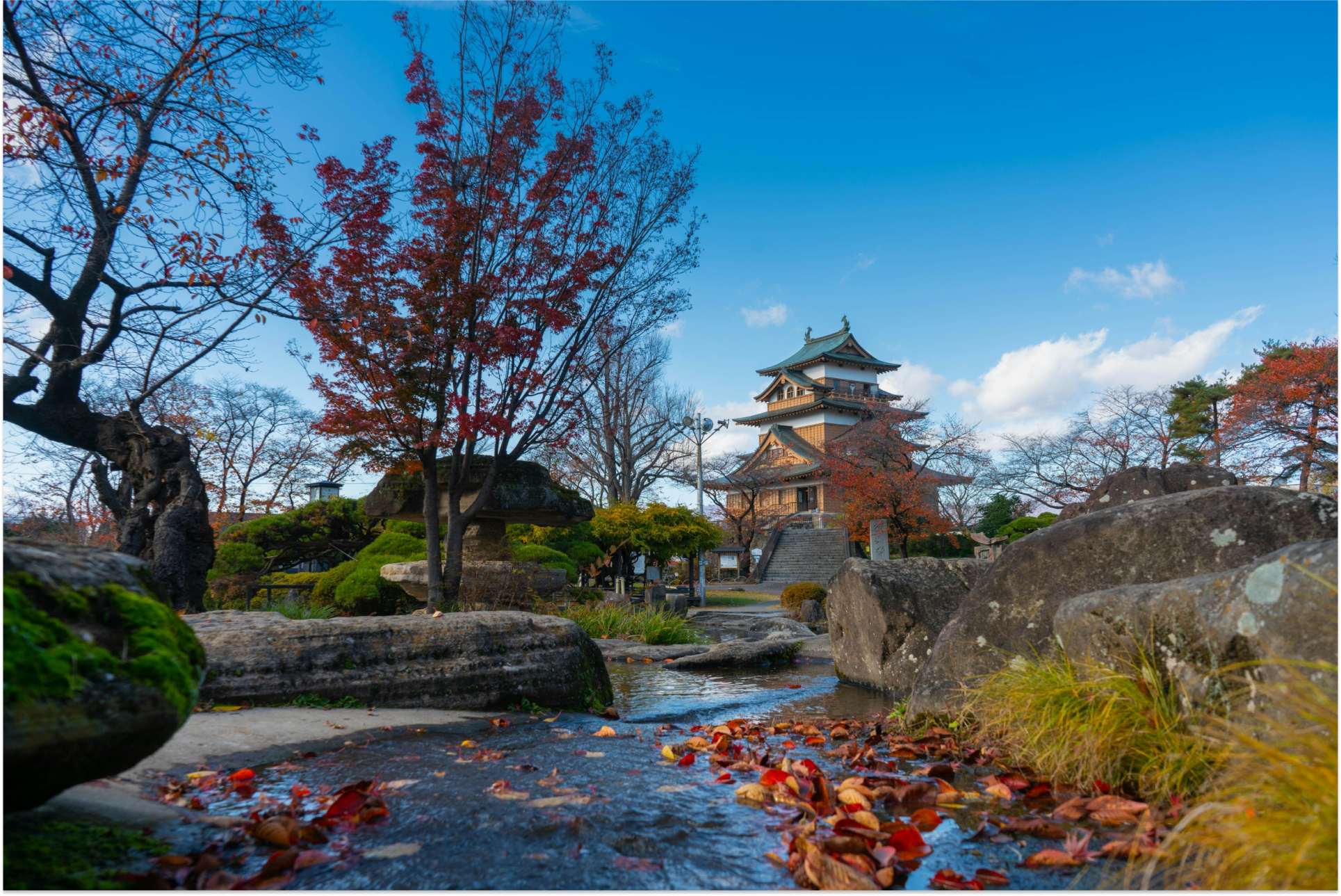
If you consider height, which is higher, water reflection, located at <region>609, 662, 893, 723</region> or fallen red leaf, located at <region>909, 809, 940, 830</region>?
fallen red leaf, located at <region>909, 809, 940, 830</region>

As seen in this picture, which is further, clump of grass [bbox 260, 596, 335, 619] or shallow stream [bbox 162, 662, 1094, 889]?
clump of grass [bbox 260, 596, 335, 619]

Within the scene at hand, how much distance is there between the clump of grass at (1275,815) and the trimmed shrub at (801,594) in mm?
15396

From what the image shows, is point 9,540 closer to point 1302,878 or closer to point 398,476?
point 1302,878

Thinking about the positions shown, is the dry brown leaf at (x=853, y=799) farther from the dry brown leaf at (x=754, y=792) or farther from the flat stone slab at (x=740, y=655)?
the flat stone slab at (x=740, y=655)

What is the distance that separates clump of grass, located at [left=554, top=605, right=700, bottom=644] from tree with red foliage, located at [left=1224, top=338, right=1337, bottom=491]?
14.4m

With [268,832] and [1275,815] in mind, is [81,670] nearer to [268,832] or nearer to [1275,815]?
[268,832]

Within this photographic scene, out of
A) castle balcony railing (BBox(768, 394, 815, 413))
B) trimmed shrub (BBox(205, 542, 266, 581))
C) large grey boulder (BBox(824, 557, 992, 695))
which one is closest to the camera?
large grey boulder (BBox(824, 557, 992, 695))

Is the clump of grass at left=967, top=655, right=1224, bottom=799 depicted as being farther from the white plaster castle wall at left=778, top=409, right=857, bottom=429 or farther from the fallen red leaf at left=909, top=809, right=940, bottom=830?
the white plaster castle wall at left=778, top=409, right=857, bottom=429

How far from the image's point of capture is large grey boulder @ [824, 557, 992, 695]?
5965 millimetres

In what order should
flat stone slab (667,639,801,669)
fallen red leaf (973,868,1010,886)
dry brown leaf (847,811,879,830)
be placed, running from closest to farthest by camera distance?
fallen red leaf (973,868,1010,886)
dry brown leaf (847,811,879,830)
flat stone slab (667,639,801,669)

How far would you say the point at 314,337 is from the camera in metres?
8.34

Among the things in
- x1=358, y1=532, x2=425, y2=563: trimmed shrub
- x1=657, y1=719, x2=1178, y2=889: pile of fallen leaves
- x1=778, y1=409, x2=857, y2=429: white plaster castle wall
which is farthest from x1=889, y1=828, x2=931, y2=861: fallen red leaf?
x1=778, y1=409, x2=857, y2=429: white plaster castle wall

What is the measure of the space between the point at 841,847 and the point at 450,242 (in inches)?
335

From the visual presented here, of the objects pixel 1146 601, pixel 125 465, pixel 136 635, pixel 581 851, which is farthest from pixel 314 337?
pixel 1146 601
